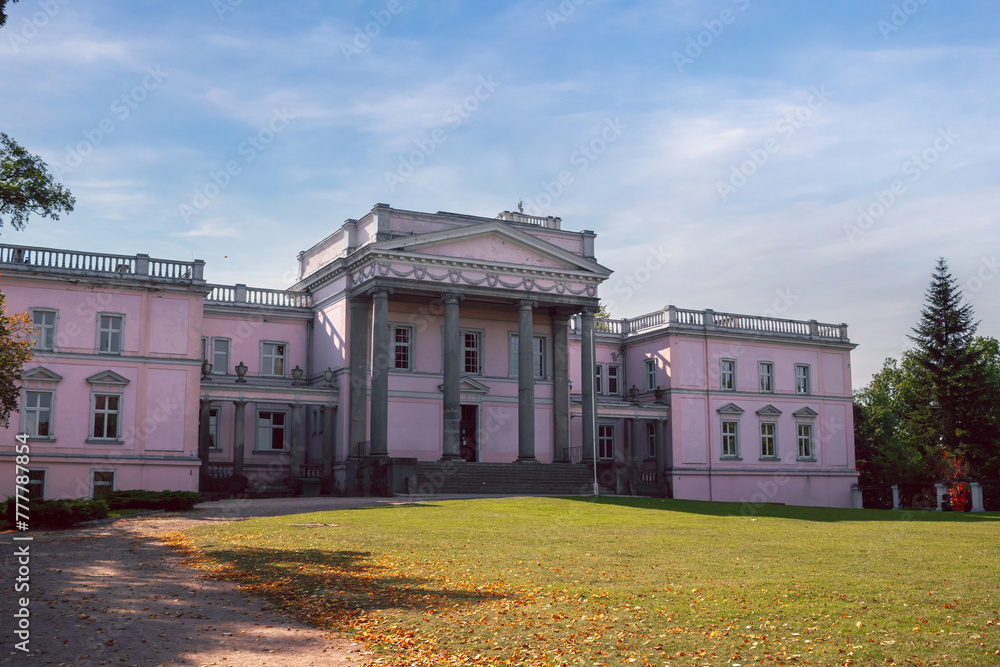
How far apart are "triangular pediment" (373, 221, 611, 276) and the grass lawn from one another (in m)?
18.4

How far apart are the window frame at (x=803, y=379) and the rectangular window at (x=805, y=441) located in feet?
6.75

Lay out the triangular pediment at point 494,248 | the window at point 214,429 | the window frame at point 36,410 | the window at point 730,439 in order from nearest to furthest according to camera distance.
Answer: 1. the window frame at point 36,410
2. the triangular pediment at point 494,248
3. the window at point 214,429
4. the window at point 730,439

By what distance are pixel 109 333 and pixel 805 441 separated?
38.0 m

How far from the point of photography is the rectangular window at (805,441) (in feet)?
181

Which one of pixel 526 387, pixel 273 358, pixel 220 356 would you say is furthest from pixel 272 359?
pixel 526 387

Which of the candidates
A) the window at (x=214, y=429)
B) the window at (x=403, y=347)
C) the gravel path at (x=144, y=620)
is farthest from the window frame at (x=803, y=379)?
the gravel path at (x=144, y=620)

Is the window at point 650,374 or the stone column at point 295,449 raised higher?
the window at point 650,374

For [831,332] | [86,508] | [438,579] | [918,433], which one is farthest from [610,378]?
[438,579]

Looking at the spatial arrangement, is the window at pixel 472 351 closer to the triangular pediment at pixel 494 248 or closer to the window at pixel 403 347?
the window at pixel 403 347

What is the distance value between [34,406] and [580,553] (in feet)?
91.2

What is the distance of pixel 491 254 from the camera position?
43.4 meters

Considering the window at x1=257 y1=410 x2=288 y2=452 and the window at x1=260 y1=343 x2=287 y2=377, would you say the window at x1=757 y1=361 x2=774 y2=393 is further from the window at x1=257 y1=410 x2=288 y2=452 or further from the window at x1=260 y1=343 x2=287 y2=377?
the window at x1=257 y1=410 x2=288 y2=452

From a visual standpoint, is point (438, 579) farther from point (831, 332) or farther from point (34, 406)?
point (831, 332)

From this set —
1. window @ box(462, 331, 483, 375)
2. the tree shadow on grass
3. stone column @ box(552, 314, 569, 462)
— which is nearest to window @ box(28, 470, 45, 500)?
window @ box(462, 331, 483, 375)
